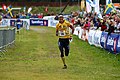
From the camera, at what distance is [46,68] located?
653 inches

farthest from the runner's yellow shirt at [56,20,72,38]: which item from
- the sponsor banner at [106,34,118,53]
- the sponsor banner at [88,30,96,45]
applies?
the sponsor banner at [88,30,96,45]

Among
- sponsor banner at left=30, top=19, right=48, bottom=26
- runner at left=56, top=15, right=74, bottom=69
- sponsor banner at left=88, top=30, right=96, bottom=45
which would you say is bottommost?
sponsor banner at left=30, top=19, right=48, bottom=26

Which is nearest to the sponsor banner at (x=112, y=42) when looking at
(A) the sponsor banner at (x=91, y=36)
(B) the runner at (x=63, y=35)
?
(B) the runner at (x=63, y=35)

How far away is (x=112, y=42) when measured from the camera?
22.8 meters

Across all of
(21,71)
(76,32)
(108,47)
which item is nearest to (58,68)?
(21,71)

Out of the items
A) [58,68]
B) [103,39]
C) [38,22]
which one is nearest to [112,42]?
[103,39]

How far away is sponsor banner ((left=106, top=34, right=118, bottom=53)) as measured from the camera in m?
22.0

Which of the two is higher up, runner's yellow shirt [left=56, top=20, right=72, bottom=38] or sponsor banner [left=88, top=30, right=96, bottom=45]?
runner's yellow shirt [left=56, top=20, right=72, bottom=38]

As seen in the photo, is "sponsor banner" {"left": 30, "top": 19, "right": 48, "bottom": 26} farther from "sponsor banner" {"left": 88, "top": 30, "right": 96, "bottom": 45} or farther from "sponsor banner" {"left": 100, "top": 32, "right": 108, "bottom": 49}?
"sponsor banner" {"left": 100, "top": 32, "right": 108, "bottom": 49}

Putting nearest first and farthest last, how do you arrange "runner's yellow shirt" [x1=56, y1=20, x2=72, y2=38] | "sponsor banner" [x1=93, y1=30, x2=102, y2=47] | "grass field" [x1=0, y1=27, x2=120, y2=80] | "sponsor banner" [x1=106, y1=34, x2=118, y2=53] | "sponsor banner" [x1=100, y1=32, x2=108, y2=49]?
"grass field" [x1=0, y1=27, x2=120, y2=80], "runner's yellow shirt" [x1=56, y1=20, x2=72, y2=38], "sponsor banner" [x1=106, y1=34, x2=118, y2=53], "sponsor banner" [x1=100, y1=32, x2=108, y2=49], "sponsor banner" [x1=93, y1=30, x2=102, y2=47]

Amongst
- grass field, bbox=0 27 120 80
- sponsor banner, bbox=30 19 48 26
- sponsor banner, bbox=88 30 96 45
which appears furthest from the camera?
sponsor banner, bbox=30 19 48 26

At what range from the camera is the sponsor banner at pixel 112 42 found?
22.0 m

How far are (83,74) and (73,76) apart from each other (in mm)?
675

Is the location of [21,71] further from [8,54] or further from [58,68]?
[8,54]
